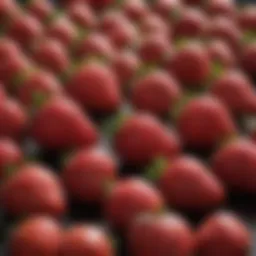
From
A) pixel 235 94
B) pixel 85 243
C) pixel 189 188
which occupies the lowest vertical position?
pixel 85 243

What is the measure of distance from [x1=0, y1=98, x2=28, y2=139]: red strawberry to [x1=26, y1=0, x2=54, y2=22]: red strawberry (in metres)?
0.38

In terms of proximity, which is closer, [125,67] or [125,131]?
[125,131]

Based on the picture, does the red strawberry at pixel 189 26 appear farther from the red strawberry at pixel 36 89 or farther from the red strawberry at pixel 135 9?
the red strawberry at pixel 36 89

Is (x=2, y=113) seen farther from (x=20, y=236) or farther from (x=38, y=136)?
(x=20, y=236)

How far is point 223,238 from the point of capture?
2.24ft

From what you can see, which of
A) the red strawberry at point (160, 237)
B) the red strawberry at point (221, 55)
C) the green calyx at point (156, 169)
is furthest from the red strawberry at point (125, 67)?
the red strawberry at point (160, 237)

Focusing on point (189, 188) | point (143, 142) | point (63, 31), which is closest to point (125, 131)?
point (143, 142)

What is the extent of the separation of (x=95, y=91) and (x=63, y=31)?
8.9 inches

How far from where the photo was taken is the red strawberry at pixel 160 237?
66cm

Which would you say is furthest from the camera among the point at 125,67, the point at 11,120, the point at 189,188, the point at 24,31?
the point at 24,31

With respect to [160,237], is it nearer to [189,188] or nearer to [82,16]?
[189,188]

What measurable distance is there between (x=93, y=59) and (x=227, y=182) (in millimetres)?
337

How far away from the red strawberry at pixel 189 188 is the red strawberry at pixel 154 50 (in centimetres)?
33

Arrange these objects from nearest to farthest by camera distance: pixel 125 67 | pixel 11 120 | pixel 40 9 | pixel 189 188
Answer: pixel 189 188 < pixel 11 120 < pixel 125 67 < pixel 40 9
